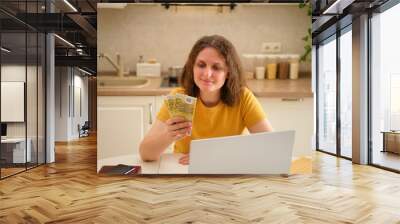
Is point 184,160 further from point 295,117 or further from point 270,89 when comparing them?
point 295,117

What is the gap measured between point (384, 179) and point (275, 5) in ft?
8.95

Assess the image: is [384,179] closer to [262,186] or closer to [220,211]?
[262,186]

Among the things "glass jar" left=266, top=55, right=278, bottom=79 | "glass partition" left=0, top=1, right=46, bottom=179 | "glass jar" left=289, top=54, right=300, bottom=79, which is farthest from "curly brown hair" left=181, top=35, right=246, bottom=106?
Result: "glass partition" left=0, top=1, right=46, bottom=179

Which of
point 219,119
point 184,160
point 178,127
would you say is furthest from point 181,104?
point 184,160

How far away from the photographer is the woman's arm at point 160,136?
388cm

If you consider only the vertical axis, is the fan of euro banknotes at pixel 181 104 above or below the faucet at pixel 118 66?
below

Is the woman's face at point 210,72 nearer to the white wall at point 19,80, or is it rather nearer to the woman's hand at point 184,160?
the woman's hand at point 184,160

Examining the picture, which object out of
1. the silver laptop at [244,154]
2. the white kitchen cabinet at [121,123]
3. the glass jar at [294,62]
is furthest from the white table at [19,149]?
the glass jar at [294,62]

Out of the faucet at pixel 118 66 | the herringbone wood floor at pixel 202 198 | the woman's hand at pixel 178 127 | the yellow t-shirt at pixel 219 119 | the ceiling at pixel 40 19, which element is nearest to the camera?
the herringbone wood floor at pixel 202 198

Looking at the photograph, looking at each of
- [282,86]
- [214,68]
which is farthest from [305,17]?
[214,68]

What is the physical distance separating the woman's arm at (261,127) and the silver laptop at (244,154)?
5 cm

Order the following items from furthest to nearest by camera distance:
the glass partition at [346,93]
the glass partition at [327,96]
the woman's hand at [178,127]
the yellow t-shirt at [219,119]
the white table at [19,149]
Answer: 1. the glass partition at [327,96]
2. the glass partition at [346,93]
3. the white table at [19,149]
4. the yellow t-shirt at [219,119]
5. the woman's hand at [178,127]

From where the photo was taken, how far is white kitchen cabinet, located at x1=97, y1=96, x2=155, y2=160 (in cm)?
443

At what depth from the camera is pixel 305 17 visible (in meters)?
4.26
